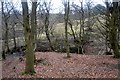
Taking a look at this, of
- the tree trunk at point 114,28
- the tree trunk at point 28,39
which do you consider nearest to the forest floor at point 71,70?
the tree trunk at point 28,39

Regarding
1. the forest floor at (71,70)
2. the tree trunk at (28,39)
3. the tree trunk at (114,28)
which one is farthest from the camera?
the tree trunk at (114,28)

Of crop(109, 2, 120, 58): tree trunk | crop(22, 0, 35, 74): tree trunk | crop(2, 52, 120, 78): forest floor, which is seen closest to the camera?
crop(2, 52, 120, 78): forest floor

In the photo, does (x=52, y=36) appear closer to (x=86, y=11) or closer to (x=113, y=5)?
(x=86, y=11)

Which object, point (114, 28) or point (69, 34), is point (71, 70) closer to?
point (114, 28)

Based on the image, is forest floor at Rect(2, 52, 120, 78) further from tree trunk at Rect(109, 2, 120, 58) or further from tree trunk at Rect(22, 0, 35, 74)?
tree trunk at Rect(109, 2, 120, 58)

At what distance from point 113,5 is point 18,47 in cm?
2582

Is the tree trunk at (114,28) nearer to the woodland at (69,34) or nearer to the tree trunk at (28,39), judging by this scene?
the woodland at (69,34)

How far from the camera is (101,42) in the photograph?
43.9 metres

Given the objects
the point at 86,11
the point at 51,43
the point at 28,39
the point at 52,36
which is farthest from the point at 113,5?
the point at 52,36

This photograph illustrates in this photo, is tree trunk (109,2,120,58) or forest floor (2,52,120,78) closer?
forest floor (2,52,120,78)

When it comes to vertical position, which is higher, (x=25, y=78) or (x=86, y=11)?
(x=86, y=11)

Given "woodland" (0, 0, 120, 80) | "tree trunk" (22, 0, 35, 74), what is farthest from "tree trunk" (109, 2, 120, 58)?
"tree trunk" (22, 0, 35, 74)

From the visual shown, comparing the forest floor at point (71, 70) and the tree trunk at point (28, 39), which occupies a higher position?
the tree trunk at point (28, 39)

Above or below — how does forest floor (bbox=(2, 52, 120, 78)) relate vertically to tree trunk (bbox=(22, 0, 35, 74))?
below
